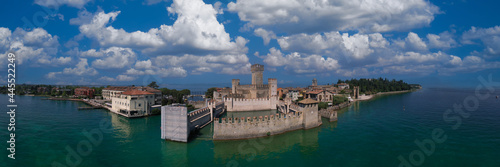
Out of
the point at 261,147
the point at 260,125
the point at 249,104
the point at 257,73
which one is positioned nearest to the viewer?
the point at 261,147

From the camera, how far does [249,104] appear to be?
51.0m

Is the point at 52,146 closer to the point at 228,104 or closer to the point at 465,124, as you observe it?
the point at 228,104

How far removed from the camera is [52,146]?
23141 millimetres

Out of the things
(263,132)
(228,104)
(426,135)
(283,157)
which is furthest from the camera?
(228,104)

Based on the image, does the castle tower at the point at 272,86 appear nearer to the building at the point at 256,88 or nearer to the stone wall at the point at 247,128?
the building at the point at 256,88

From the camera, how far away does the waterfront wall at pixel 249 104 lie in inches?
1961

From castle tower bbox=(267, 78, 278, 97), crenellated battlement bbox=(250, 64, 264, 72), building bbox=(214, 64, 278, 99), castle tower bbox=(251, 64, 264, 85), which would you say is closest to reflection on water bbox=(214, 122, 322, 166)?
building bbox=(214, 64, 278, 99)

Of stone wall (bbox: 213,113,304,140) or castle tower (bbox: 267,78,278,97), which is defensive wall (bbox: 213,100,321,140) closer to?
stone wall (bbox: 213,113,304,140)

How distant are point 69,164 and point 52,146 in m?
6.63

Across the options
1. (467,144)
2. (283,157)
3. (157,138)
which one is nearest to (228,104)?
(157,138)

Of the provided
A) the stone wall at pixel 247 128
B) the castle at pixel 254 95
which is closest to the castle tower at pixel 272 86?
the castle at pixel 254 95

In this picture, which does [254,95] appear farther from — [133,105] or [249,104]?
[133,105]

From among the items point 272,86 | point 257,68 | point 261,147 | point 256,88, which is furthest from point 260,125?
point 257,68

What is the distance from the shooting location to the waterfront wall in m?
49.8
